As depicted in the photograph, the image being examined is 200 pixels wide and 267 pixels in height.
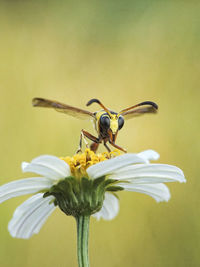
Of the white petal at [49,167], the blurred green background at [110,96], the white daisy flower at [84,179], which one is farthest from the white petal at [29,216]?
the blurred green background at [110,96]

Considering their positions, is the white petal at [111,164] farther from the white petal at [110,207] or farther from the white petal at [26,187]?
the white petal at [110,207]

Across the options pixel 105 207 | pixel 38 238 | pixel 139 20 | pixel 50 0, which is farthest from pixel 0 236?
pixel 50 0

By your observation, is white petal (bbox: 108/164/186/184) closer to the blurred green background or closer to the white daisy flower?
the white daisy flower

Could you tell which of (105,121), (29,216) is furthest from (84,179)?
(29,216)

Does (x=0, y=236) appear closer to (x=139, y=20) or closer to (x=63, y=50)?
(x=63, y=50)

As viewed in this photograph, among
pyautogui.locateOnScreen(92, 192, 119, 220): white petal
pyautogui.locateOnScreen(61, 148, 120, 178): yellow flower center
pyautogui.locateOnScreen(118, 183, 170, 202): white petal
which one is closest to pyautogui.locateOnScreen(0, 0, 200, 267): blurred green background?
pyautogui.locateOnScreen(92, 192, 119, 220): white petal
